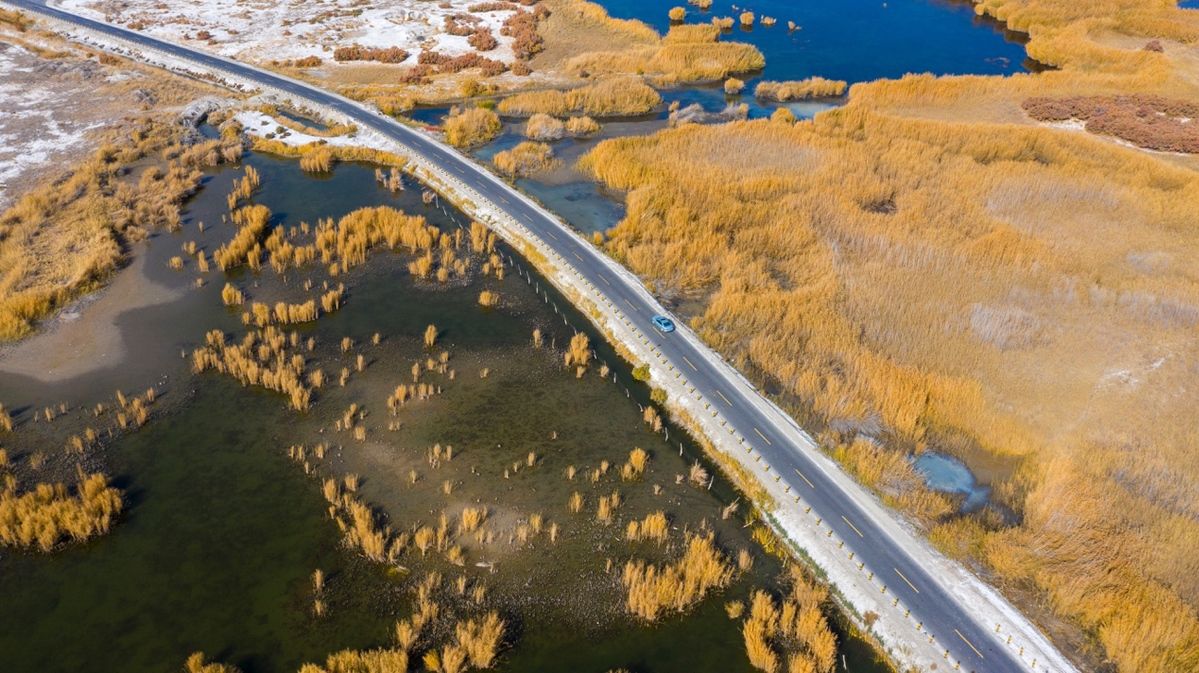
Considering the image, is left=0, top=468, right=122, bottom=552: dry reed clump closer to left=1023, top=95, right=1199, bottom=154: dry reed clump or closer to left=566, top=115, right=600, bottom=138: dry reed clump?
left=566, top=115, right=600, bottom=138: dry reed clump

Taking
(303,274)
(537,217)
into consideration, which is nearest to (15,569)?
(303,274)

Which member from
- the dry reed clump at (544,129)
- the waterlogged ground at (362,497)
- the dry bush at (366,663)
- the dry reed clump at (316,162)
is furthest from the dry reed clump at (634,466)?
the dry reed clump at (544,129)

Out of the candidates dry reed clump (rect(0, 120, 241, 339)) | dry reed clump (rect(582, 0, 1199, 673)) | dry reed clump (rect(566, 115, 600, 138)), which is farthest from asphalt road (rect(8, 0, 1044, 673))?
dry reed clump (rect(0, 120, 241, 339))

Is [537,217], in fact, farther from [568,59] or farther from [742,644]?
[568,59]

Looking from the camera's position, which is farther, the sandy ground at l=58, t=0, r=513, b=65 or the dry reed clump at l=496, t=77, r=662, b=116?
the sandy ground at l=58, t=0, r=513, b=65

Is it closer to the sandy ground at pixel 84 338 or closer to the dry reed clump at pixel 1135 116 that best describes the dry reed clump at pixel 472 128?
the sandy ground at pixel 84 338

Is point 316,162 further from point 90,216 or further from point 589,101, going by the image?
point 589,101
